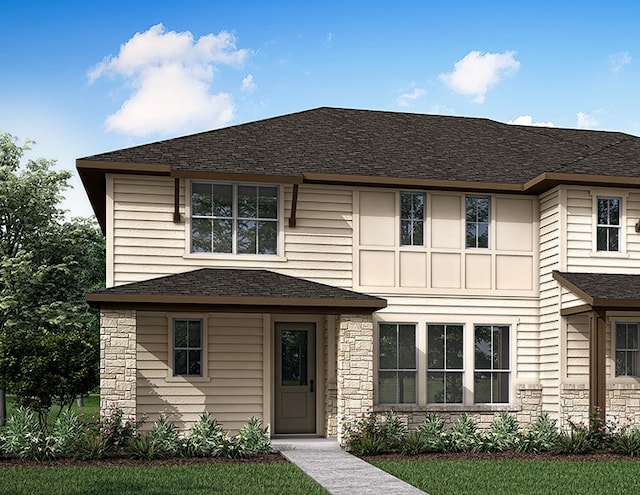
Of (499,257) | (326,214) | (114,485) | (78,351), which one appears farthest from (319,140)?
(114,485)

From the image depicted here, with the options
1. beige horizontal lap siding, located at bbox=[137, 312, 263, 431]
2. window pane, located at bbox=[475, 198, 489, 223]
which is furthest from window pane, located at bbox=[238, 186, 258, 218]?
window pane, located at bbox=[475, 198, 489, 223]

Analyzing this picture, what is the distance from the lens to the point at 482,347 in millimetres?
19594

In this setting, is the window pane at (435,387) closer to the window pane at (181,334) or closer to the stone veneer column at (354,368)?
the stone veneer column at (354,368)

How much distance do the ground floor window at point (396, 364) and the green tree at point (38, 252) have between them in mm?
13522

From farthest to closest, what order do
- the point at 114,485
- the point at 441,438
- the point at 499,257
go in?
the point at 499,257
the point at 441,438
the point at 114,485

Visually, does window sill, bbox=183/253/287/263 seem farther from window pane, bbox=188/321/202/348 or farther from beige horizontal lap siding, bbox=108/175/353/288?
window pane, bbox=188/321/202/348

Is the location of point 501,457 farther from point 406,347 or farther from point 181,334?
point 181,334

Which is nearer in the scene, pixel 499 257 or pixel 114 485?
pixel 114 485

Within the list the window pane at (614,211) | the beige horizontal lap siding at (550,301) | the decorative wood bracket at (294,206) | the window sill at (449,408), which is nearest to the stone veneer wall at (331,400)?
the window sill at (449,408)

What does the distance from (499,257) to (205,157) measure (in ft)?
21.3

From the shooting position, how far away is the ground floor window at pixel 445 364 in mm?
19125

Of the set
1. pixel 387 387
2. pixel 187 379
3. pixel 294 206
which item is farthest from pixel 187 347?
pixel 387 387

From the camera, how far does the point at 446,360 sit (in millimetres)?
19391

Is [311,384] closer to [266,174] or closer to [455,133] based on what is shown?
[266,174]
